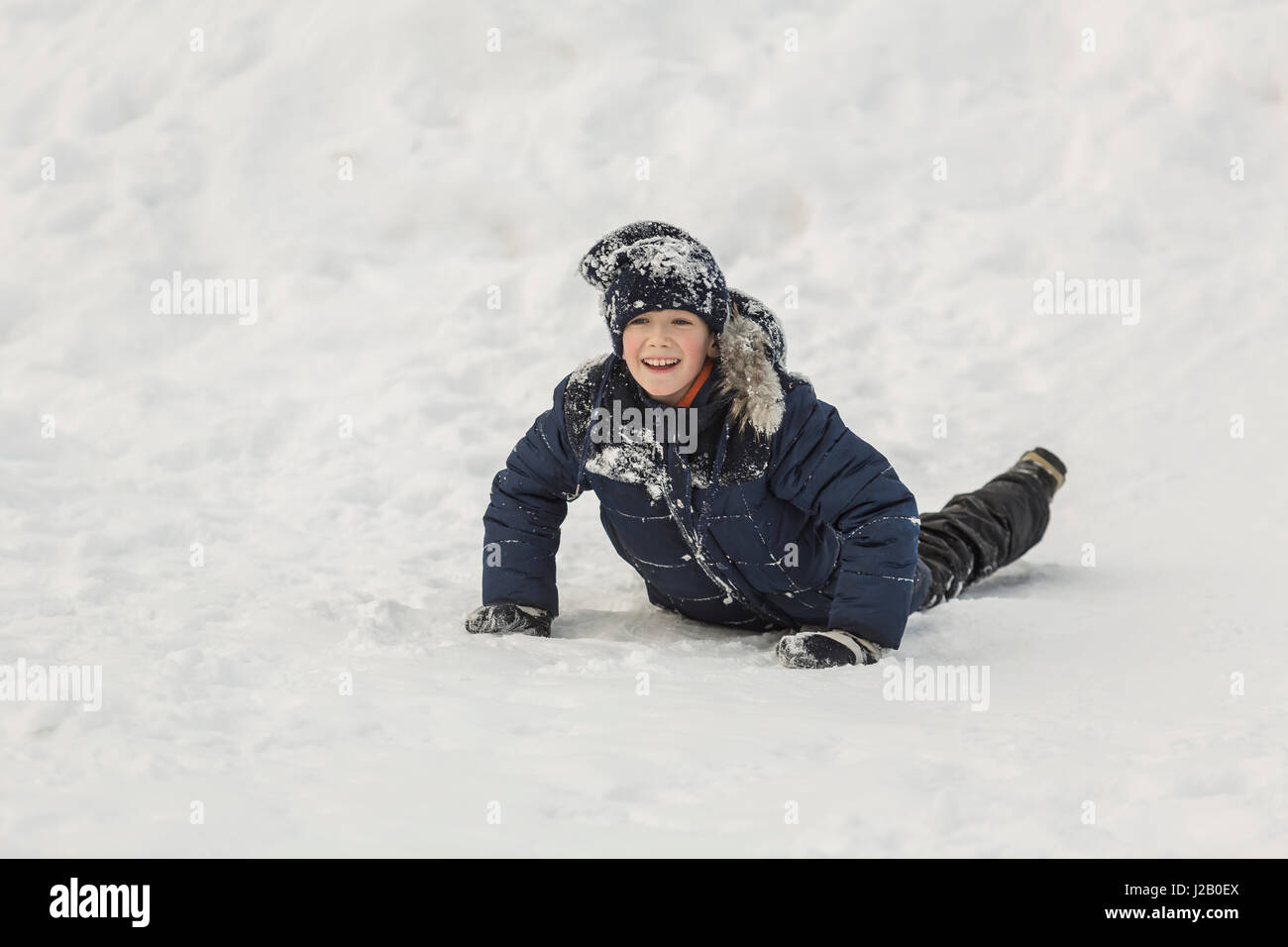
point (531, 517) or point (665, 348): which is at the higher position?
point (665, 348)

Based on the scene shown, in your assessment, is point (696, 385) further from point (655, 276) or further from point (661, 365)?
point (655, 276)

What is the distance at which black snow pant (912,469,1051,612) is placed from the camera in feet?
12.2

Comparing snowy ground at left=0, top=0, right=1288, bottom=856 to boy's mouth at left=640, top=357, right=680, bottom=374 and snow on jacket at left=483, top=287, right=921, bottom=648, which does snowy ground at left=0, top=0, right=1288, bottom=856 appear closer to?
snow on jacket at left=483, top=287, right=921, bottom=648

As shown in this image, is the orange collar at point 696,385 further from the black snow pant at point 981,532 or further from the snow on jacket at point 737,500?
the black snow pant at point 981,532

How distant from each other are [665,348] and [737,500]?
1.31 feet

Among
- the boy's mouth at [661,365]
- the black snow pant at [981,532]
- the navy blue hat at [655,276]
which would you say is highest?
the navy blue hat at [655,276]

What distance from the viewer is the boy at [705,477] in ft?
9.46

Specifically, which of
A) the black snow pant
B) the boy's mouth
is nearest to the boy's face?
the boy's mouth

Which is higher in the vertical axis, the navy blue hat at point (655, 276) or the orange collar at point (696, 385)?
the navy blue hat at point (655, 276)

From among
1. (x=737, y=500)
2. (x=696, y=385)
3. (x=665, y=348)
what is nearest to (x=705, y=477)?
(x=737, y=500)

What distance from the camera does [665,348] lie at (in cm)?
288

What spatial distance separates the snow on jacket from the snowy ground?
0.17m

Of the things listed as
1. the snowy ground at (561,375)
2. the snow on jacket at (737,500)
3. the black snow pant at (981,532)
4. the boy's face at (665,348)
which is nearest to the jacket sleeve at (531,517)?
the snow on jacket at (737,500)

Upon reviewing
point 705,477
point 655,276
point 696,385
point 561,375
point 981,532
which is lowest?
point 981,532
